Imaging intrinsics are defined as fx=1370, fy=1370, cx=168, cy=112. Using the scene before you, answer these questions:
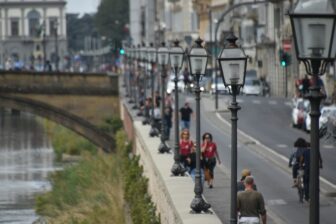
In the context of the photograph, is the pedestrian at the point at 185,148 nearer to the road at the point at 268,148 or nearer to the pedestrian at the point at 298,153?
the road at the point at 268,148

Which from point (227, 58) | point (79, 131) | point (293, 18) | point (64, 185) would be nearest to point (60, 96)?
point (79, 131)

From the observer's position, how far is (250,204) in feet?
58.5

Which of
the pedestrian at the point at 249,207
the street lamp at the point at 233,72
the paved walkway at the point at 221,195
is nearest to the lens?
the street lamp at the point at 233,72

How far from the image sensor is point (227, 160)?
38219 millimetres

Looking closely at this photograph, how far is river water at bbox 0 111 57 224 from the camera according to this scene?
52375mm

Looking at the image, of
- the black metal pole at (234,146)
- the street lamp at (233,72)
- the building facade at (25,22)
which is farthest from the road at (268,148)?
the building facade at (25,22)

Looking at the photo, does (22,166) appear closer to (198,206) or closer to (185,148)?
(185,148)

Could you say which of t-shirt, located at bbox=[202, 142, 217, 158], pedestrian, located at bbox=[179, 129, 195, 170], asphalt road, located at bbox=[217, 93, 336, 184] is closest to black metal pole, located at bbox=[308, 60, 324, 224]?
t-shirt, located at bbox=[202, 142, 217, 158]

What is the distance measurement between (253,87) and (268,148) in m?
39.9

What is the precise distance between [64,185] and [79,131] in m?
20.8

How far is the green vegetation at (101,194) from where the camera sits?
1183 inches

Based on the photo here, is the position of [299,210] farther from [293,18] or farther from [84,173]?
[84,173]

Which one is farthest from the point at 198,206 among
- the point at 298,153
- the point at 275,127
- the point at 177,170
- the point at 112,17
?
the point at 112,17

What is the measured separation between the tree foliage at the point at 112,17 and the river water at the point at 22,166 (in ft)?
156
